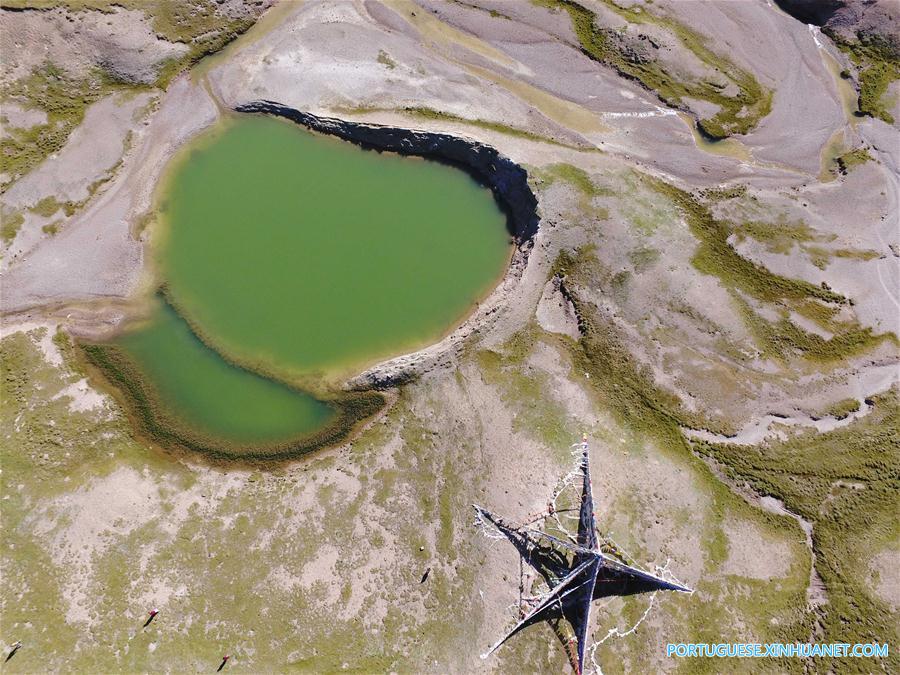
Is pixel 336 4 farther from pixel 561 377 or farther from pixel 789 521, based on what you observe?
pixel 789 521

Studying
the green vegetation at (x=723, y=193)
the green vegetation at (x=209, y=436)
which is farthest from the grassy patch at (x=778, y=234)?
the green vegetation at (x=209, y=436)

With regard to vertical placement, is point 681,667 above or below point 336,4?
below

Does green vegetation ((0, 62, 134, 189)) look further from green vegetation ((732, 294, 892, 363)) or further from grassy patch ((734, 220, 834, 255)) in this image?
green vegetation ((732, 294, 892, 363))

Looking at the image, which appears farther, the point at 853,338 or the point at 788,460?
the point at 853,338

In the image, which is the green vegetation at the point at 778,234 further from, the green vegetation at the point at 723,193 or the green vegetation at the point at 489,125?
the green vegetation at the point at 489,125

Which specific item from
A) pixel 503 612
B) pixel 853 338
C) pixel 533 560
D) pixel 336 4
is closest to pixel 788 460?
pixel 853 338

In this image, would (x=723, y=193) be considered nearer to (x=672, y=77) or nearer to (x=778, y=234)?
(x=778, y=234)
